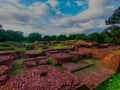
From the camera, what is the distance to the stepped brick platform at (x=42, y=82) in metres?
1.92

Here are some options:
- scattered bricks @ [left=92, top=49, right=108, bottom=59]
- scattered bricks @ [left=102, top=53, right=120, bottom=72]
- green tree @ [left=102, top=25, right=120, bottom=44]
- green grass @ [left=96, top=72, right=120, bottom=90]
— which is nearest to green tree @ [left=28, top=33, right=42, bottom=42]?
green tree @ [left=102, top=25, right=120, bottom=44]

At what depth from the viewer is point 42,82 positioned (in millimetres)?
2033

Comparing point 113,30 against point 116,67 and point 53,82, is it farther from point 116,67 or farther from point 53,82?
point 53,82

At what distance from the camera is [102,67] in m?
3.65

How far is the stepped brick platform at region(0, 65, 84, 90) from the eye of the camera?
1.92 meters

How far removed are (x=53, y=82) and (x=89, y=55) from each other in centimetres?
326

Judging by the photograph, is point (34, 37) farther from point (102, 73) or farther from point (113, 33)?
point (102, 73)

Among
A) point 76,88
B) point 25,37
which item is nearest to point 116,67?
point 76,88

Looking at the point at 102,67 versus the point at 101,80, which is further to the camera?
the point at 102,67

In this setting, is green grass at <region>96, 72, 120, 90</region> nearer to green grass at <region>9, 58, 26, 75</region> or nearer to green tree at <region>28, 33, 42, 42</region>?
green grass at <region>9, 58, 26, 75</region>

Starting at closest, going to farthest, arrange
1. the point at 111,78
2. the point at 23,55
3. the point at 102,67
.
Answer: the point at 111,78 < the point at 102,67 < the point at 23,55

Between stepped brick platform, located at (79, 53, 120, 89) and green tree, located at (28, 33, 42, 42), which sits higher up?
green tree, located at (28, 33, 42, 42)

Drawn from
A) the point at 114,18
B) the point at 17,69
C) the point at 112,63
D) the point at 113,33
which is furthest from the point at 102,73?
the point at 114,18

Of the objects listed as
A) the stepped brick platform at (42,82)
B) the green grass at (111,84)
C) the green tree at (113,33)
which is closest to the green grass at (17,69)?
the stepped brick platform at (42,82)
